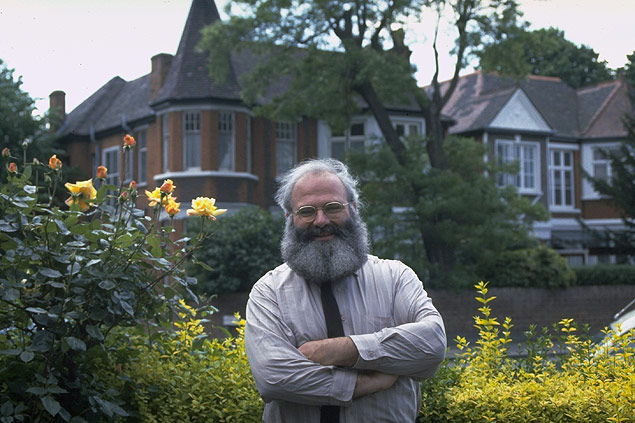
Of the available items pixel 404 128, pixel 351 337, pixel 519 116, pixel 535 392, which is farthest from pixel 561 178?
pixel 351 337

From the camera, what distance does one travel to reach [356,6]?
2211 cm

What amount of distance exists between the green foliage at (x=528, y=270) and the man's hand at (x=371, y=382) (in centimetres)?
2082

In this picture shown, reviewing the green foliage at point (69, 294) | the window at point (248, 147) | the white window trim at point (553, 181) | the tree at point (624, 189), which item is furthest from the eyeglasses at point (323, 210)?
the white window trim at point (553, 181)

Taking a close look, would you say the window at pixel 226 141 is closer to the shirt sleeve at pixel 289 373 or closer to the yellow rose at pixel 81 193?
the yellow rose at pixel 81 193

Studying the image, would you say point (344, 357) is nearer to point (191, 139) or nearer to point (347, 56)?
point (347, 56)

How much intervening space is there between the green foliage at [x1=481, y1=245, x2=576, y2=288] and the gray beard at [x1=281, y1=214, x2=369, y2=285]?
20585 mm

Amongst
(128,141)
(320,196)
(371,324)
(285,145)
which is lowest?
(371,324)

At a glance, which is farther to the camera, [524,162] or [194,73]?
[524,162]

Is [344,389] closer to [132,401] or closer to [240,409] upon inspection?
[240,409]

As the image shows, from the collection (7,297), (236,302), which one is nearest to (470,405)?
(7,297)

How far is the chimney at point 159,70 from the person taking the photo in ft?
Answer: 95.9

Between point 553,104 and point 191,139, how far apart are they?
20.5 m

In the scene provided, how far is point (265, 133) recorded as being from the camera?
93.8ft

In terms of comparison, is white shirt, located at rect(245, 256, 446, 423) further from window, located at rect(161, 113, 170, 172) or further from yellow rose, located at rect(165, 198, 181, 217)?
window, located at rect(161, 113, 170, 172)
